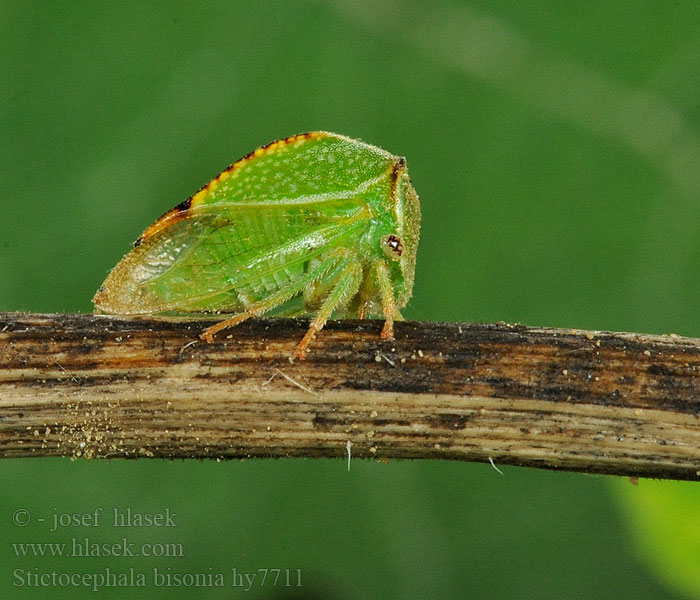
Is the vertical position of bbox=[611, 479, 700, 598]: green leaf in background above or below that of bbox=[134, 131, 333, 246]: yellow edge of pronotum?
below

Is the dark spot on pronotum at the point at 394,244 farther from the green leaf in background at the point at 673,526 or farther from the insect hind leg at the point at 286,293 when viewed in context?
the green leaf in background at the point at 673,526

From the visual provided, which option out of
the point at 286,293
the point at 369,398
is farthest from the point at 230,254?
the point at 369,398

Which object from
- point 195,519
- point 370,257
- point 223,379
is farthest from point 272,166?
point 195,519

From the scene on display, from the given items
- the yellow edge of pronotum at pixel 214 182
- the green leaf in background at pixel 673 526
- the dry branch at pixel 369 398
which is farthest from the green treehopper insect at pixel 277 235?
the green leaf in background at pixel 673 526

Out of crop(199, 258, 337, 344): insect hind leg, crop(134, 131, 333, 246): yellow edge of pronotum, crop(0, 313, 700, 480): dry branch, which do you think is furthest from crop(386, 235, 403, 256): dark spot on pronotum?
crop(0, 313, 700, 480): dry branch

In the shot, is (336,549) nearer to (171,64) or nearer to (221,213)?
(221,213)

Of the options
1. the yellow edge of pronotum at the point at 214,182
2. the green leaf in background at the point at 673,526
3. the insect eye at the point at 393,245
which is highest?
the yellow edge of pronotum at the point at 214,182

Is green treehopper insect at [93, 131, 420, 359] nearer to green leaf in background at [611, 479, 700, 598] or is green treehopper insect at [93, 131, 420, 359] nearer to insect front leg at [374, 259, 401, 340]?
insect front leg at [374, 259, 401, 340]
